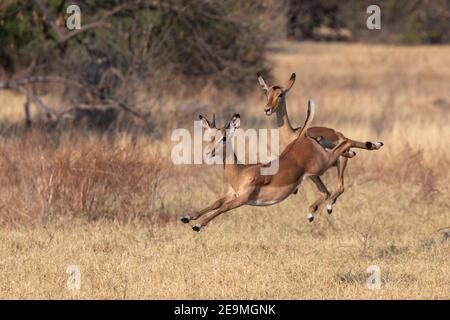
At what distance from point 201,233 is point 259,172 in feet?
10.5

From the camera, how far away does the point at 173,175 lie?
13828mm

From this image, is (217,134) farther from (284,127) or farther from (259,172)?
(284,127)

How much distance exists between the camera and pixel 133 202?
1146 cm

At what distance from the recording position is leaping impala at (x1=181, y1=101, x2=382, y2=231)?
284 inches

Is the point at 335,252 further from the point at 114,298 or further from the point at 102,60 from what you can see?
the point at 102,60

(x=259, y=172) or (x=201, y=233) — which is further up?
(x=259, y=172)

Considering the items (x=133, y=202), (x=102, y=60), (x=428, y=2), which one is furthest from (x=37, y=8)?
(x=428, y=2)

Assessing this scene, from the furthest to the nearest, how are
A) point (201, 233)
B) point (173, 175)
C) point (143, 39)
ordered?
1. point (143, 39)
2. point (173, 175)
3. point (201, 233)

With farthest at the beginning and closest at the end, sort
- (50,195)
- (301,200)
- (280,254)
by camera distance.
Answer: (301,200), (50,195), (280,254)

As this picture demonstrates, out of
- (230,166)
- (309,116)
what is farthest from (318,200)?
(230,166)

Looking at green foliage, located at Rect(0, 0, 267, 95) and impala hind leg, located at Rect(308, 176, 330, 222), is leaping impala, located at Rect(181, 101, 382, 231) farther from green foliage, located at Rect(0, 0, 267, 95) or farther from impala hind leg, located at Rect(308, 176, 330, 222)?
green foliage, located at Rect(0, 0, 267, 95)

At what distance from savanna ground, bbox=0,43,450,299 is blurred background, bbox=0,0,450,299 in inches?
0.9

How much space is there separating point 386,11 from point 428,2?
2667 mm

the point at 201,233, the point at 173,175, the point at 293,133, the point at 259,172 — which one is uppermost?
the point at 293,133
